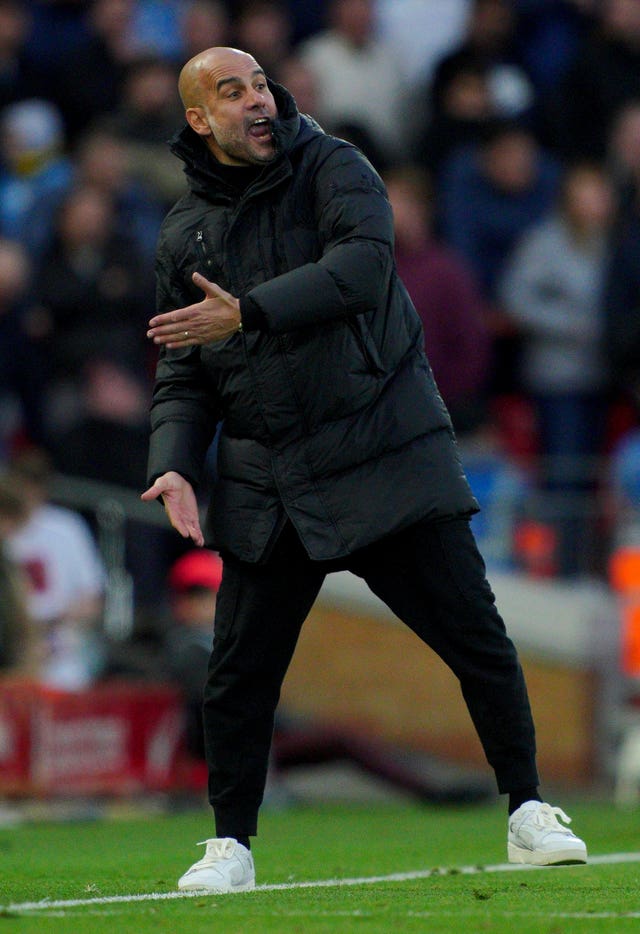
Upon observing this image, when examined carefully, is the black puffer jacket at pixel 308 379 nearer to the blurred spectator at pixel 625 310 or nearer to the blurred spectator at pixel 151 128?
the blurred spectator at pixel 625 310

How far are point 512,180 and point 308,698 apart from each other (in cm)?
342

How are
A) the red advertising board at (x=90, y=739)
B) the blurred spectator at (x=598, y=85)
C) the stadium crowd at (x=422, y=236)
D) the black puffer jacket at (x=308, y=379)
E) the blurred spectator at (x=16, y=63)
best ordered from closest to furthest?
1. the black puffer jacket at (x=308, y=379)
2. the red advertising board at (x=90, y=739)
3. the stadium crowd at (x=422, y=236)
4. the blurred spectator at (x=16, y=63)
5. the blurred spectator at (x=598, y=85)

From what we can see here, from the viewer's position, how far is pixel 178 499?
525cm

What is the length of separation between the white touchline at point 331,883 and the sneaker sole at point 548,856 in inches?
14.8

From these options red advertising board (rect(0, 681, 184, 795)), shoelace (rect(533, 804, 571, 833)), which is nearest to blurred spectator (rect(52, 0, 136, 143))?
red advertising board (rect(0, 681, 184, 795))

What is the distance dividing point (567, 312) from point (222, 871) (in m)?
7.15

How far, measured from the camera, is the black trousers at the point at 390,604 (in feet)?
17.3

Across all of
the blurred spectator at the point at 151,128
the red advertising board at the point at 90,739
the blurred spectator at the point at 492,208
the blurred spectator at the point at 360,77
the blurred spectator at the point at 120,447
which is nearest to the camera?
the red advertising board at the point at 90,739

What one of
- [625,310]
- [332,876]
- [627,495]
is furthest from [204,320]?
[625,310]

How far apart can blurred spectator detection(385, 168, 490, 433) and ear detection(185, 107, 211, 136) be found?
6.17 metres

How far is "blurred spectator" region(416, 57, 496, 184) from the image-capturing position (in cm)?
1287

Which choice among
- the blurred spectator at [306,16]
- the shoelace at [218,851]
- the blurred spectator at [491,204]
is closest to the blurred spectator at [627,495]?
the blurred spectator at [491,204]

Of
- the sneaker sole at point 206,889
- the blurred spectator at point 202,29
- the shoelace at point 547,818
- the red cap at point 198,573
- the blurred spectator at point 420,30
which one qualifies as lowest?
the sneaker sole at point 206,889

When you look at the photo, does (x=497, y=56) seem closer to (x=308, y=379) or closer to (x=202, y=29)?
(x=202, y=29)
